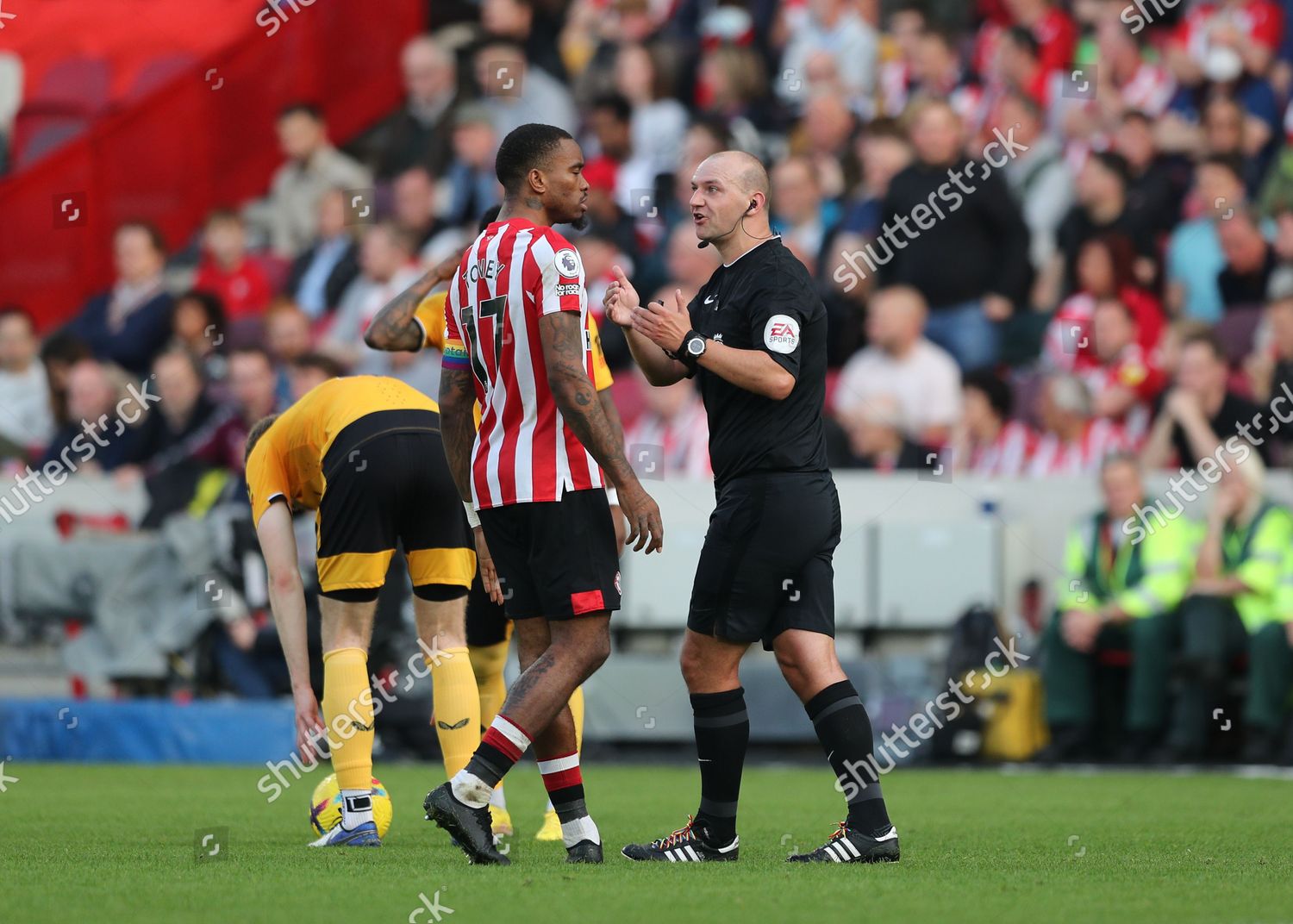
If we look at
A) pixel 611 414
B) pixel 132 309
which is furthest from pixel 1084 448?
pixel 132 309

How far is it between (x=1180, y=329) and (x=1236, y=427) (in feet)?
2.72

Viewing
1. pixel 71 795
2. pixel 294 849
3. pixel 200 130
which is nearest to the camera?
pixel 294 849

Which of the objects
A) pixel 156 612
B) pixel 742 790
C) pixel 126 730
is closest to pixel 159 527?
pixel 156 612

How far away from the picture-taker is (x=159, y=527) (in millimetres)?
13688

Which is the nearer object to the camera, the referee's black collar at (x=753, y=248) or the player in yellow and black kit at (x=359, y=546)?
the referee's black collar at (x=753, y=248)

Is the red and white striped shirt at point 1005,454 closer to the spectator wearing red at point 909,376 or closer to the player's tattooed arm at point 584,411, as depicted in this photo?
the spectator wearing red at point 909,376

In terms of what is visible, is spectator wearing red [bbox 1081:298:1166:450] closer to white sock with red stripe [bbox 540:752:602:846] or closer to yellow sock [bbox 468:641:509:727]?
yellow sock [bbox 468:641:509:727]

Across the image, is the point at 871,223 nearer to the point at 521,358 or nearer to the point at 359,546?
the point at 359,546

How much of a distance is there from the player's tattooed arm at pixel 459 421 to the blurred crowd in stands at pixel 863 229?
4.26m

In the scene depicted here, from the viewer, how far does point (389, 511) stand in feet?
23.9

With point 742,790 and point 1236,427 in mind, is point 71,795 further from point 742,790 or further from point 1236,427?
point 1236,427

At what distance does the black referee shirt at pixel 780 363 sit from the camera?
21.0 feet

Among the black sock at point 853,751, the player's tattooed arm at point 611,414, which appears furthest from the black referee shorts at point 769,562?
the player's tattooed arm at point 611,414

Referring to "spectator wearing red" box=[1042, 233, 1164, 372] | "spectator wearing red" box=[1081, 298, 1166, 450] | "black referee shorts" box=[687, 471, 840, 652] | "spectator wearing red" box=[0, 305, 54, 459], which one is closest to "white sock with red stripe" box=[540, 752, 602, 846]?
"black referee shorts" box=[687, 471, 840, 652]
